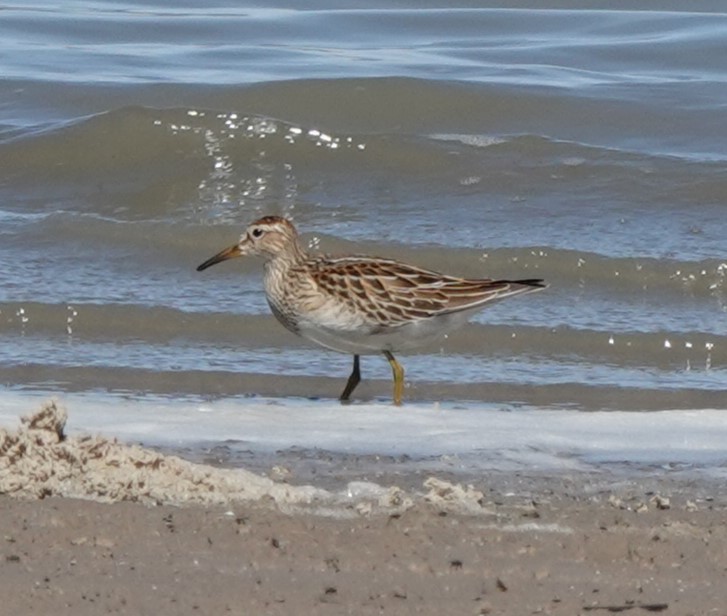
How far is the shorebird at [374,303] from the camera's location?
736 centimetres

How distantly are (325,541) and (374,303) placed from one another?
3.01 meters

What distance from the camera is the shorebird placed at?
7.36m

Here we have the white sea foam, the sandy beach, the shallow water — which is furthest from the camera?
the shallow water

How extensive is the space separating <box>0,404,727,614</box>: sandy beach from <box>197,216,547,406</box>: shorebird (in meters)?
2.08

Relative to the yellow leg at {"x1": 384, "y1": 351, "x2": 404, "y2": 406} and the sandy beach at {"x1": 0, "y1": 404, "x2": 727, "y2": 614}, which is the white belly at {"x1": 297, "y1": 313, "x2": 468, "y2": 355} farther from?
the sandy beach at {"x1": 0, "y1": 404, "x2": 727, "y2": 614}

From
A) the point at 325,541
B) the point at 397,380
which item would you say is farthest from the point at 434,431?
the point at 325,541

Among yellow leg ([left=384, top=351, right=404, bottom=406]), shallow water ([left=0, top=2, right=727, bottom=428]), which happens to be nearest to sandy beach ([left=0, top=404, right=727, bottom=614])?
yellow leg ([left=384, top=351, right=404, bottom=406])

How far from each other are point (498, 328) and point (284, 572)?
443 centimetres

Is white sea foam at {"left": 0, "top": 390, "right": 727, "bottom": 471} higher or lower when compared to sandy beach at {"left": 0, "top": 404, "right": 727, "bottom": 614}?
lower

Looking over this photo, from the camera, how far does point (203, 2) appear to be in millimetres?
16391

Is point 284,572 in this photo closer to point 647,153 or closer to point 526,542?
point 526,542

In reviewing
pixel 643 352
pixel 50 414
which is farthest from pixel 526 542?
pixel 643 352

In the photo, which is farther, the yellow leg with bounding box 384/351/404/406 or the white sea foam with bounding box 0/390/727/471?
the yellow leg with bounding box 384/351/404/406

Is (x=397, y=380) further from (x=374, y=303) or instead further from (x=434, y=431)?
(x=434, y=431)
